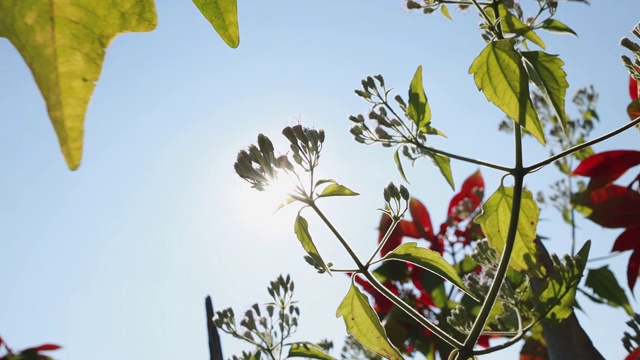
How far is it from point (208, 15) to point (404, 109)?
611 mm

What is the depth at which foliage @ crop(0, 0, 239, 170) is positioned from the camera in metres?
0.17

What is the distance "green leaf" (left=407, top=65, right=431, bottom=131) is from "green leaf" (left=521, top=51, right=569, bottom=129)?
0.51 ft

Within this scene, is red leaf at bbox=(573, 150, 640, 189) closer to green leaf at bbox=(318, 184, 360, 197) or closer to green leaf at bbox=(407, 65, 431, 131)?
green leaf at bbox=(407, 65, 431, 131)

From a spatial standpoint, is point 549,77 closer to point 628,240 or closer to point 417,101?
point 417,101

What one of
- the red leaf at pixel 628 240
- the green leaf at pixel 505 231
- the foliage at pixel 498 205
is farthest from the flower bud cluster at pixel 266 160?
the red leaf at pixel 628 240

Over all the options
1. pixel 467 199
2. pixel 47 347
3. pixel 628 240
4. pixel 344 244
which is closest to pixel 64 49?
pixel 344 244

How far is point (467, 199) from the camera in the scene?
1.39 metres

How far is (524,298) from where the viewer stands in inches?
33.0

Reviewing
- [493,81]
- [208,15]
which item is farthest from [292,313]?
[208,15]

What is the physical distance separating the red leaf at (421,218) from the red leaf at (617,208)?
18.5 inches

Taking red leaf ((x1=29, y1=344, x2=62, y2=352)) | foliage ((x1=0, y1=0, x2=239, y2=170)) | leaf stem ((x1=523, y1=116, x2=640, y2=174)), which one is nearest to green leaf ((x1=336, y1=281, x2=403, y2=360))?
leaf stem ((x1=523, y1=116, x2=640, y2=174))

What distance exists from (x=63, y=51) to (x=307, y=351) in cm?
64

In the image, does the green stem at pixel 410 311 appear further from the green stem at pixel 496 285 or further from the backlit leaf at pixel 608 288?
the backlit leaf at pixel 608 288

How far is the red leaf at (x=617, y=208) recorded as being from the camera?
0.99 m
